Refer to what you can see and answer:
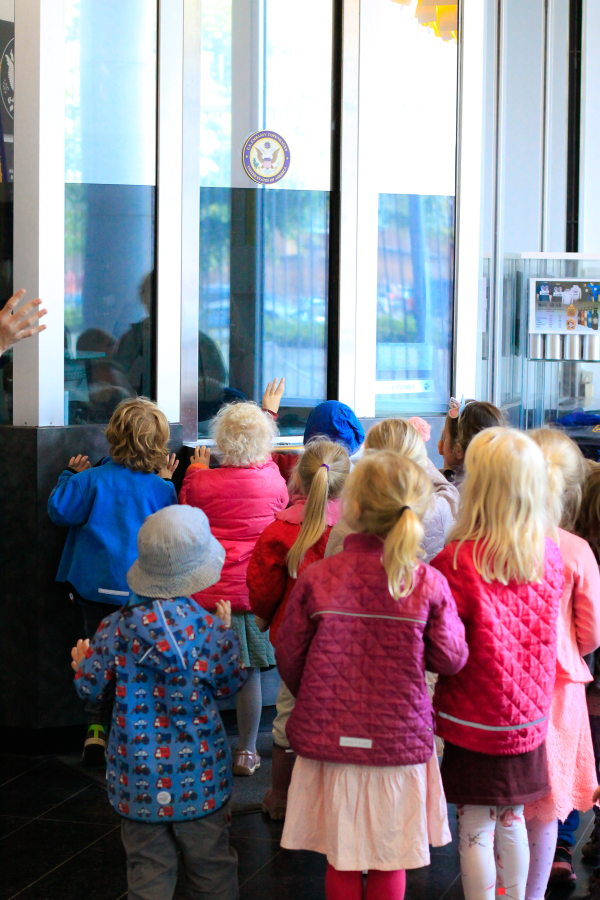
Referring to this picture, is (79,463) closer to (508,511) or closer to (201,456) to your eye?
(201,456)

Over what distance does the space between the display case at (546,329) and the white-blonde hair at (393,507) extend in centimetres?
389

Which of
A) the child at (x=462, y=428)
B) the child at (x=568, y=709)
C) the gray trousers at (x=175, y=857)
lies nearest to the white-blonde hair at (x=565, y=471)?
the child at (x=568, y=709)

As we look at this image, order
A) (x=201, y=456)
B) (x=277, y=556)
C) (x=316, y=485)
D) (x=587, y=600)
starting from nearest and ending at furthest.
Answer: (x=587, y=600), (x=316, y=485), (x=277, y=556), (x=201, y=456)

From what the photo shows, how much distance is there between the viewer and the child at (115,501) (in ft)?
10.2

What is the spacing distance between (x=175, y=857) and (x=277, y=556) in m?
0.83

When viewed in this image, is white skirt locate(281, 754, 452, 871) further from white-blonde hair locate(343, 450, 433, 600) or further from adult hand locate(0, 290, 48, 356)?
adult hand locate(0, 290, 48, 356)

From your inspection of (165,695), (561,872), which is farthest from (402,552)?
(561,872)

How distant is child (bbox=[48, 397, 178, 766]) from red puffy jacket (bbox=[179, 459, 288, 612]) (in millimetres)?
178

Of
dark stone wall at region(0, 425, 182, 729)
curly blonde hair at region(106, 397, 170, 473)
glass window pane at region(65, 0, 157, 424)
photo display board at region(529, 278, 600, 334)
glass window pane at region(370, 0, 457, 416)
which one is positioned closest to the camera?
curly blonde hair at region(106, 397, 170, 473)

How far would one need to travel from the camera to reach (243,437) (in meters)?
3.11

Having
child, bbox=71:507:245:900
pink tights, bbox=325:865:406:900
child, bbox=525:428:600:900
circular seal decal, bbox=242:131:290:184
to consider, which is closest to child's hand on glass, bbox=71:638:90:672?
child, bbox=71:507:245:900

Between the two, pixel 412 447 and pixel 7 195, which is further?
pixel 7 195

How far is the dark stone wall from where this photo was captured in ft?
10.8

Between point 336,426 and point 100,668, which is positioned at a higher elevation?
point 336,426
